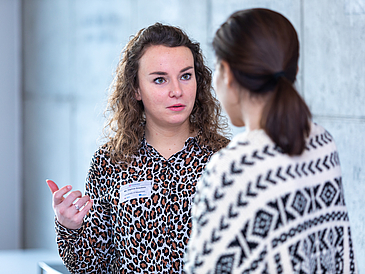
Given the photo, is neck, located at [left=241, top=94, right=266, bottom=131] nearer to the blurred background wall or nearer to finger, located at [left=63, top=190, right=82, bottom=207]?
finger, located at [left=63, top=190, right=82, bottom=207]

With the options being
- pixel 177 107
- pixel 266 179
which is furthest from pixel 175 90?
pixel 266 179

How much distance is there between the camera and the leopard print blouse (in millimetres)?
1730

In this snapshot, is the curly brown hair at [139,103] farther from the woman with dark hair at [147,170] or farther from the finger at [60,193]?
the finger at [60,193]

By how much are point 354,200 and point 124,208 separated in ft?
4.30

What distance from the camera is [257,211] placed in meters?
0.94

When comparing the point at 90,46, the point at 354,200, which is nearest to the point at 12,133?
the point at 90,46

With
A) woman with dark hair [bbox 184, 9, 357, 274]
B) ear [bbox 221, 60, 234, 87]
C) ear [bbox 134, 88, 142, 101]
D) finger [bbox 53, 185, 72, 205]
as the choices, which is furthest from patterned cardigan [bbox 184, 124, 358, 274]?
ear [bbox 134, 88, 142, 101]

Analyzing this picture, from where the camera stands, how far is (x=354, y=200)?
2.34m

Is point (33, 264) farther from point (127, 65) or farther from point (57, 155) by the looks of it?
point (57, 155)

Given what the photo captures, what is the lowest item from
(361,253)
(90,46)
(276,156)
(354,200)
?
(361,253)


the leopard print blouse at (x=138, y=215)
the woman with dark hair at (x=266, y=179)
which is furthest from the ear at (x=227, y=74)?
the leopard print blouse at (x=138, y=215)

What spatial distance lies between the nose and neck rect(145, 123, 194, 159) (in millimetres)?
195

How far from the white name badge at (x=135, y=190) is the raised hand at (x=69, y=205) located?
0.17m

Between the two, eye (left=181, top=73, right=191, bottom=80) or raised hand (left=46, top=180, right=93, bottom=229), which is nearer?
raised hand (left=46, top=180, right=93, bottom=229)
